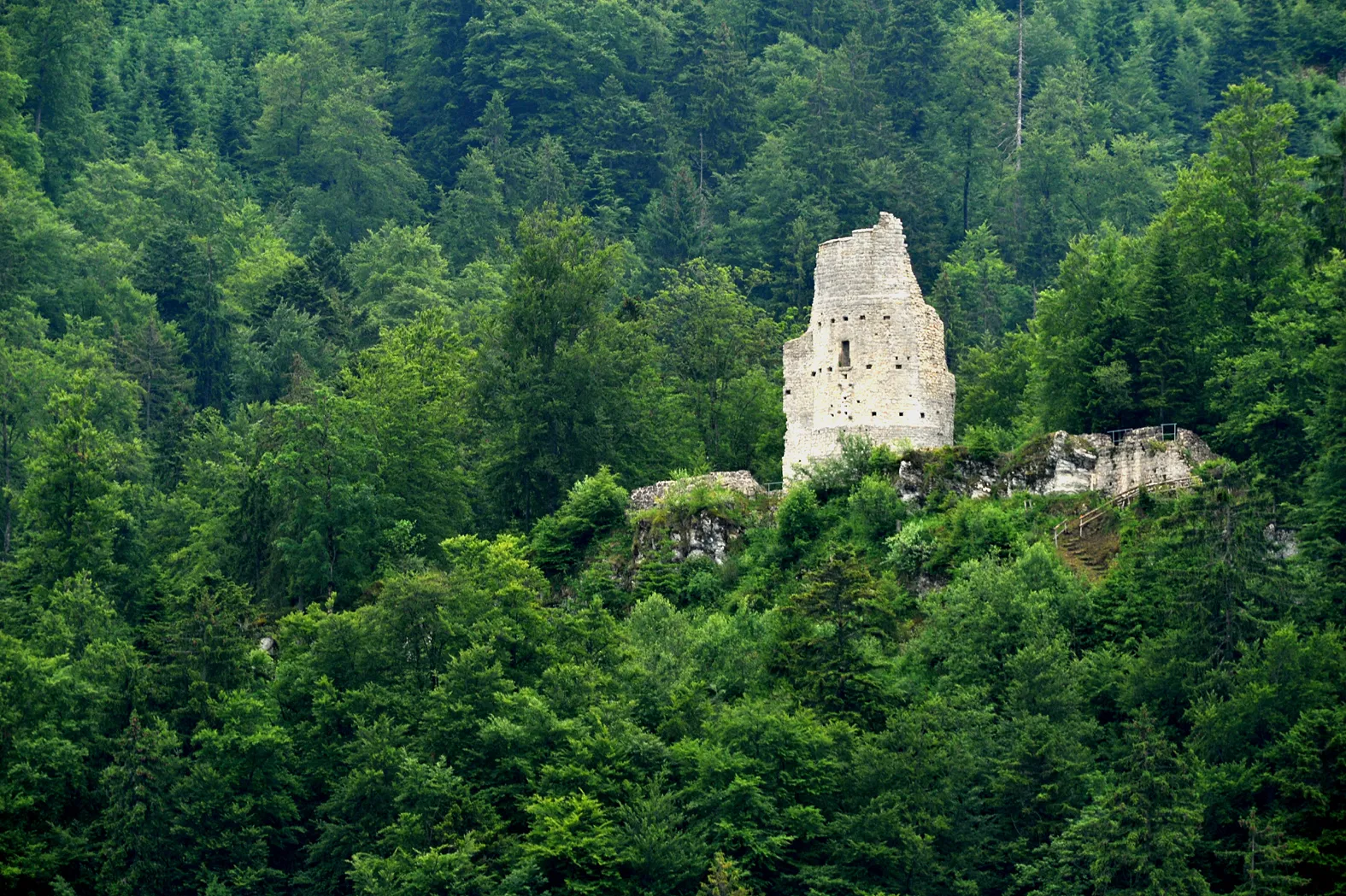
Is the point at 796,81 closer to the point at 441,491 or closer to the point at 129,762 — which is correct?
the point at 441,491

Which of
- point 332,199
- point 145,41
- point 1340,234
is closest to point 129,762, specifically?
point 1340,234

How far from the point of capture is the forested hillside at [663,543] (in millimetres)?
50438

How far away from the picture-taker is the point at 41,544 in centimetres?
6394

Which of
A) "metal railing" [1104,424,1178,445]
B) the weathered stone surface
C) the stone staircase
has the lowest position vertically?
the stone staircase

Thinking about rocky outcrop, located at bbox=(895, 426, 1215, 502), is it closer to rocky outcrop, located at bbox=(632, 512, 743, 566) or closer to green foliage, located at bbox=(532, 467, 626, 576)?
rocky outcrop, located at bbox=(632, 512, 743, 566)

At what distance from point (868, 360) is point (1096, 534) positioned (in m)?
6.90

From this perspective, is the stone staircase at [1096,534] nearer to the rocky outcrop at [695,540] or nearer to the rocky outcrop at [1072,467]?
the rocky outcrop at [1072,467]

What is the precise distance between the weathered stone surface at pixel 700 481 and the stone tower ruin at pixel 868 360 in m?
0.90

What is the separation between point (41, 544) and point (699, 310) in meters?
21.9

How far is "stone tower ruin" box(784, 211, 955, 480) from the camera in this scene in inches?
2345

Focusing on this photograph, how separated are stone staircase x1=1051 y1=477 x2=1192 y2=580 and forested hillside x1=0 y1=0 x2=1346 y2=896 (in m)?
0.48

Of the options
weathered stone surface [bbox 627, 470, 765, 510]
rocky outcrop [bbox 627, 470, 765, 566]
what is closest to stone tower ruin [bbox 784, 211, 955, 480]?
weathered stone surface [bbox 627, 470, 765, 510]

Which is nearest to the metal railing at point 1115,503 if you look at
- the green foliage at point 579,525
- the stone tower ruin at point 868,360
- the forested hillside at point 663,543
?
the forested hillside at point 663,543

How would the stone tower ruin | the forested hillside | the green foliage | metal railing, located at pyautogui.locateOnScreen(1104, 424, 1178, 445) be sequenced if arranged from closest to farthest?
the forested hillside
metal railing, located at pyautogui.locateOnScreen(1104, 424, 1178, 445)
the stone tower ruin
the green foliage
